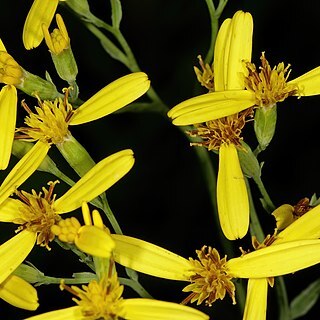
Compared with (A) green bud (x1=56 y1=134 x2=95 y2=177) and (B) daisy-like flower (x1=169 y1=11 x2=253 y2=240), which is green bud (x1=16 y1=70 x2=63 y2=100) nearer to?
(A) green bud (x1=56 y1=134 x2=95 y2=177)

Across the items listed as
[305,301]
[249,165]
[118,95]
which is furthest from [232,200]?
[305,301]

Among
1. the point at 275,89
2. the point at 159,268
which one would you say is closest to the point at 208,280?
the point at 159,268

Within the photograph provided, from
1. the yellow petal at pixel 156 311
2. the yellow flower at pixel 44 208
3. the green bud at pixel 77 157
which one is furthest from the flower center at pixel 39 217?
the yellow petal at pixel 156 311

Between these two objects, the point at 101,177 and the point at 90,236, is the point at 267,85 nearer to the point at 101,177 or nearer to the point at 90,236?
the point at 101,177

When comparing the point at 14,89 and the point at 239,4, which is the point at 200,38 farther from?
the point at 14,89

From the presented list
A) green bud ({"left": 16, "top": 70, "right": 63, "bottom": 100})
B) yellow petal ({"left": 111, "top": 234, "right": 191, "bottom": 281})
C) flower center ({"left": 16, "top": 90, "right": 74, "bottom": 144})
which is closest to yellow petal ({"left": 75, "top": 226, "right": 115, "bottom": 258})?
yellow petal ({"left": 111, "top": 234, "right": 191, "bottom": 281})

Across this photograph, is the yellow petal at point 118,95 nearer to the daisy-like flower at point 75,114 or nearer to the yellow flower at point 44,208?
the daisy-like flower at point 75,114
